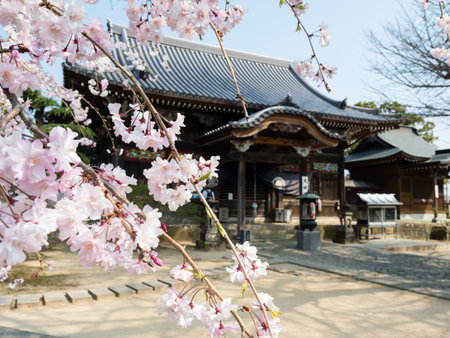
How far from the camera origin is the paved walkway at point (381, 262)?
219 inches

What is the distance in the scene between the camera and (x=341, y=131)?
42.8ft

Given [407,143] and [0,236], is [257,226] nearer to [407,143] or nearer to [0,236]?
[0,236]

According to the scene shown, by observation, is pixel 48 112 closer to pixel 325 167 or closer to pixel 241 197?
pixel 241 197

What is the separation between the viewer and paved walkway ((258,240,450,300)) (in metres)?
5.57

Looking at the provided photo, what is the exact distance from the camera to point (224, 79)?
13.4 m

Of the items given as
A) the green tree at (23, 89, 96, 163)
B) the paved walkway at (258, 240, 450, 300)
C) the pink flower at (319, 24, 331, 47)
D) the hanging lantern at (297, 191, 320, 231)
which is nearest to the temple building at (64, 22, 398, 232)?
the hanging lantern at (297, 191, 320, 231)

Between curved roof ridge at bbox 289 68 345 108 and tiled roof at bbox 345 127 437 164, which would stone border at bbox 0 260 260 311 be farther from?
tiled roof at bbox 345 127 437 164

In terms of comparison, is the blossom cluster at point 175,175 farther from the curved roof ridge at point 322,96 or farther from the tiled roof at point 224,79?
the curved roof ridge at point 322,96

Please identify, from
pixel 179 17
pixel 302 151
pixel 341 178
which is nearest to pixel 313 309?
pixel 179 17

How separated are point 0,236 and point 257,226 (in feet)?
33.7

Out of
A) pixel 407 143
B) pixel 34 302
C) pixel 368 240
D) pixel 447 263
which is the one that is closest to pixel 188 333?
pixel 34 302

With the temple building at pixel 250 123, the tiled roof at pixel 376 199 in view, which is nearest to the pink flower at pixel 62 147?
the temple building at pixel 250 123

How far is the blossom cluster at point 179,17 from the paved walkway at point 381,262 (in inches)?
187

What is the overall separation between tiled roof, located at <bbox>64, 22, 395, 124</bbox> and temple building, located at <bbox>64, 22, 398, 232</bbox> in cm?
5
